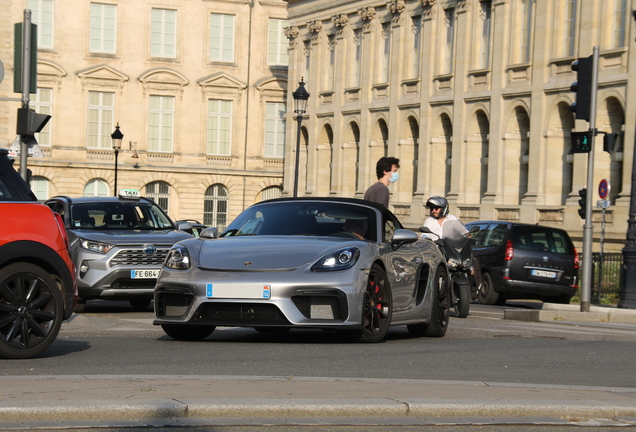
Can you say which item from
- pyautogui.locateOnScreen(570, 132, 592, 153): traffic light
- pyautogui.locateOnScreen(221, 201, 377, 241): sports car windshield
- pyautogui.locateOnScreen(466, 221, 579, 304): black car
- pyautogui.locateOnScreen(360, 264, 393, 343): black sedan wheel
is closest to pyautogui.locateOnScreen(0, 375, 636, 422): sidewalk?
pyautogui.locateOnScreen(360, 264, 393, 343): black sedan wheel

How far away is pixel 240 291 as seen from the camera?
10.9 meters

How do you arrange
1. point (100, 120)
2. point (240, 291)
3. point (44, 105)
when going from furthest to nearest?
1. point (100, 120)
2. point (44, 105)
3. point (240, 291)

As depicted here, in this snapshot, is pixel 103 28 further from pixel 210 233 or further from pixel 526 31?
pixel 210 233

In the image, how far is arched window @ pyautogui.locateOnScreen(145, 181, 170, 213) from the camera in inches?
2803

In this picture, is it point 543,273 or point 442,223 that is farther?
point 543,273

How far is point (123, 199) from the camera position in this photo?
62.2ft

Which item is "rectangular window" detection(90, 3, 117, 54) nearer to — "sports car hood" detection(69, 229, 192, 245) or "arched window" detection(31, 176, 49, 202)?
"arched window" detection(31, 176, 49, 202)

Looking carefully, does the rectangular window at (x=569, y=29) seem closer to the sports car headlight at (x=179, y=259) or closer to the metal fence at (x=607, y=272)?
the metal fence at (x=607, y=272)

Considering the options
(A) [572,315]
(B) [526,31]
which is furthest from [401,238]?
(B) [526,31]

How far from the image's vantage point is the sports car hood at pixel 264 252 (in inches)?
436

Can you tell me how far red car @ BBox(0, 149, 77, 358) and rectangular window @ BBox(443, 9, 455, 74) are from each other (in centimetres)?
4417

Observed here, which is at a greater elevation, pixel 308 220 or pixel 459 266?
pixel 308 220

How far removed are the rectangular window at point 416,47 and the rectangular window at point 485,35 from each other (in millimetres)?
4886

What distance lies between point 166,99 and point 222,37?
15.7 feet
